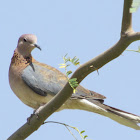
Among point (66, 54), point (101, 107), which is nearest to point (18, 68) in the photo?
point (101, 107)

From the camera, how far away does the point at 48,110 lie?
370cm

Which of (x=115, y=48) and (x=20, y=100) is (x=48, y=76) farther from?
(x=115, y=48)

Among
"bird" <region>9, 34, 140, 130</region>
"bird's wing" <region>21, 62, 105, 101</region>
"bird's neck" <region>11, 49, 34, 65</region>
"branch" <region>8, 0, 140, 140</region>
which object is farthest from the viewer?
"bird's neck" <region>11, 49, 34, 65</region>

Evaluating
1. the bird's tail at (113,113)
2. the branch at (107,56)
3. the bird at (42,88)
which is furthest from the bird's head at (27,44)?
the branch at (107,56)

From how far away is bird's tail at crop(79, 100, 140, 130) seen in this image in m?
4.94

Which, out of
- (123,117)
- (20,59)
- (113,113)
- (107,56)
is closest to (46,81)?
(20,59)

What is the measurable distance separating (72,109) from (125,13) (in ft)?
10.8

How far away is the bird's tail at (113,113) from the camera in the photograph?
4.94 m

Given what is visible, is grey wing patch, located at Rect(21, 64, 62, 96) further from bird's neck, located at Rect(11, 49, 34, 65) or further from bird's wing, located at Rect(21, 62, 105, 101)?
bird's neck, located at Rect(11, 49, 34, 65)

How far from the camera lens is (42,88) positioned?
5.75m

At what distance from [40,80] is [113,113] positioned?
1294 mm

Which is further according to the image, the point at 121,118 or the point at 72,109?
the point at 72,109

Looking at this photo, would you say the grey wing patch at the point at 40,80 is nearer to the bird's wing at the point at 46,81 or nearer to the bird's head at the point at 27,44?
the bird's wing at the point at 46,81

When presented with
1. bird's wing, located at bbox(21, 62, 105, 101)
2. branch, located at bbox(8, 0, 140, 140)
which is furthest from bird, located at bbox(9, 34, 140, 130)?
branch, located at bbox(8, 0, 140, 140)
